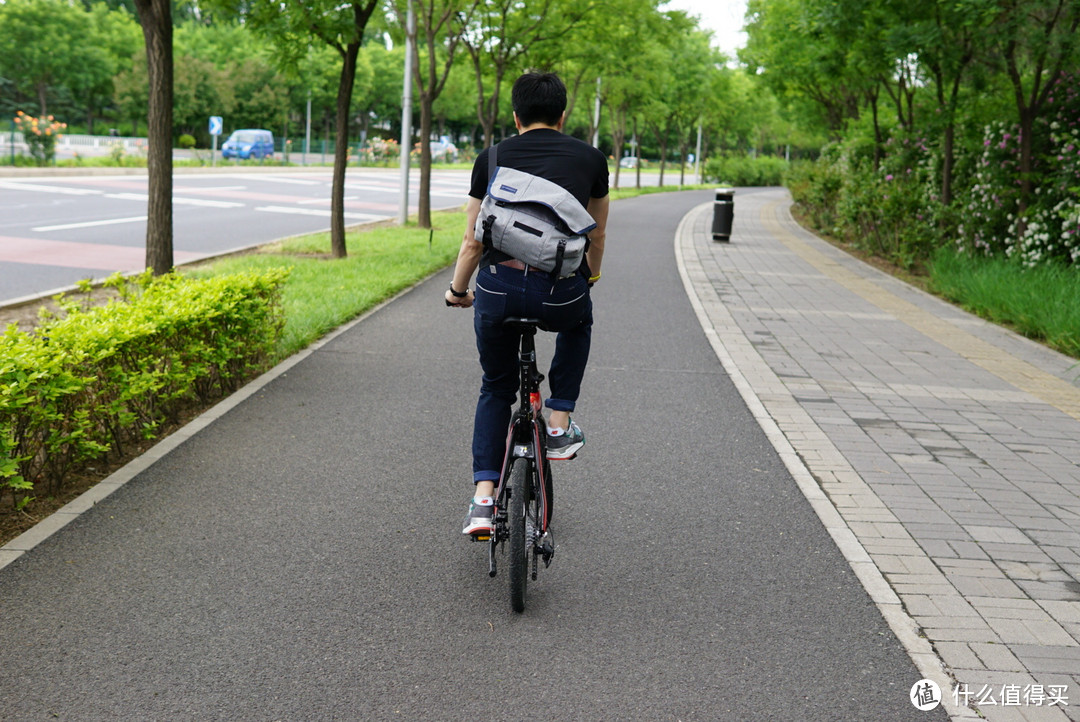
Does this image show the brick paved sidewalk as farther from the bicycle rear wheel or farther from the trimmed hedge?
the trimmed hedge

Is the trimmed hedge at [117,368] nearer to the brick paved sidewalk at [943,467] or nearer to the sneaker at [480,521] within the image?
the sneaker at [480,521]

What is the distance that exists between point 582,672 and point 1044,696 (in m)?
1.42

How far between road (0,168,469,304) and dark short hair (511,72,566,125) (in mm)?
7616

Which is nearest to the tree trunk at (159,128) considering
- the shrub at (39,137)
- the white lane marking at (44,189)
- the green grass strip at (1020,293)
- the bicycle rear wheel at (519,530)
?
the bicycle rear wheel at (519,530)

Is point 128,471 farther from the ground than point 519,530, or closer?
closer

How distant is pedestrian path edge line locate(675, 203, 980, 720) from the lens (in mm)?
3455

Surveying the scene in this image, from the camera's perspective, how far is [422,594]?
380cm

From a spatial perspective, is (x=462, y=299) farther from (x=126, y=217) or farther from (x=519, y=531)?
(x=126, y=217)

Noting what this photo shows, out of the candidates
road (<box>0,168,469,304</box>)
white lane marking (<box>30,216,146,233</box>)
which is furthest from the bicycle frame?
white lane marking (<box>30,216,146,233</box>)

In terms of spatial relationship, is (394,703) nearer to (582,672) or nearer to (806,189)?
(582,672)

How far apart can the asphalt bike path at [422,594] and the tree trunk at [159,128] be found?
11.4 feet

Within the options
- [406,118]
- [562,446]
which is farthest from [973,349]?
[406,118]

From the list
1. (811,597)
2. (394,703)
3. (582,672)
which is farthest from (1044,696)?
(394,703)

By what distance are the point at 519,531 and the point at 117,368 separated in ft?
8.32
